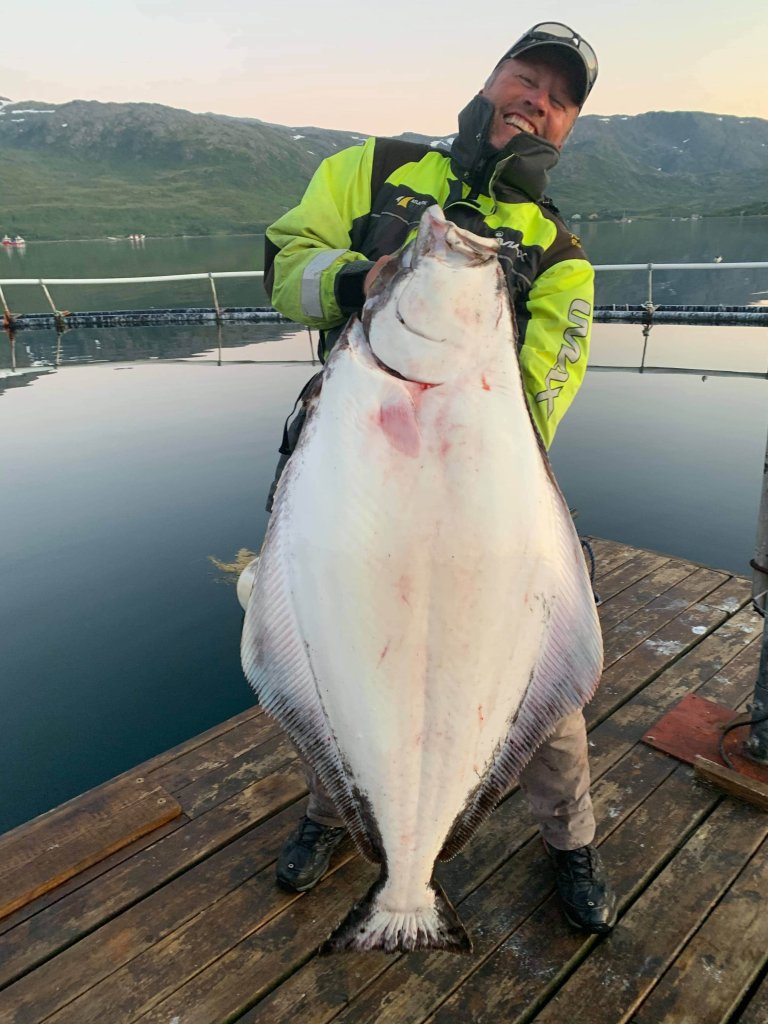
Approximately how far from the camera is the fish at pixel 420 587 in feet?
4.98

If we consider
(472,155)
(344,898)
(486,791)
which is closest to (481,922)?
(344,898)

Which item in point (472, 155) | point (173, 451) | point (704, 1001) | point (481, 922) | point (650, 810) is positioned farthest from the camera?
point (173, 451)

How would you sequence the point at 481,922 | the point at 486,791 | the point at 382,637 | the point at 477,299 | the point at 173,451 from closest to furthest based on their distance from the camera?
the point at 477,299, the point at 382,637, the point at 486,791, the point at 481,922, the point at 173,451

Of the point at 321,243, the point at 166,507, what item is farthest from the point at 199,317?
the point at 321,243

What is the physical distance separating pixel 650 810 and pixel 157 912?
2.11m

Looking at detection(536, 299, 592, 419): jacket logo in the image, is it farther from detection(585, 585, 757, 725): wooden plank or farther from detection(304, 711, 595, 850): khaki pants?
detection(585, 585, 757, 725): wooden plank

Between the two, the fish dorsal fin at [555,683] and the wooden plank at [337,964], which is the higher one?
the fish dorsal fin at [555,683]

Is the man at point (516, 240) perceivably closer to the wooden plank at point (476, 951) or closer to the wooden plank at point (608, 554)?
the wooden plank at point (476, 951)

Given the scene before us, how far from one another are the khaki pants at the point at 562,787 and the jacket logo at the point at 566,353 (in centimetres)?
115

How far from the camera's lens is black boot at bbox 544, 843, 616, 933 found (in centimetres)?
223

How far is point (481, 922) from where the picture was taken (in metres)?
2.31

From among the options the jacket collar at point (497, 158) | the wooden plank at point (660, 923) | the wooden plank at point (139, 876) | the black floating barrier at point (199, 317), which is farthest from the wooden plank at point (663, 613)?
the black floating barrier at point (199, 317)

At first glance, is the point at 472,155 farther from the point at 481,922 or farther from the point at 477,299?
the point at 481,922

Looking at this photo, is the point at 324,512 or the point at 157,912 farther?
the point at 157,912
